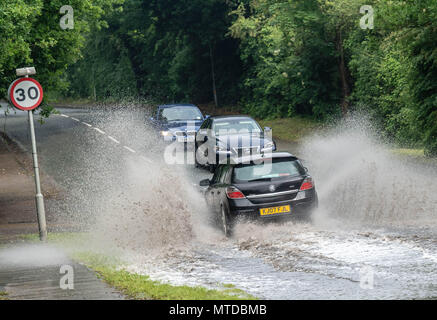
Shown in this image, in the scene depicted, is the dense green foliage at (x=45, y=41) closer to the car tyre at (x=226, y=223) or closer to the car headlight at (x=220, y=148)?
the car headlight at (x=220, y=148)

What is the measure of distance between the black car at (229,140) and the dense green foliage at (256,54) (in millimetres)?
4774

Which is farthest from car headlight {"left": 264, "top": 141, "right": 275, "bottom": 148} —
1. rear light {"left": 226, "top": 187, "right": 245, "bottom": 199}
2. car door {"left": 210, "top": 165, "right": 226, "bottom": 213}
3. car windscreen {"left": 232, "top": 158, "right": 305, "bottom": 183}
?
rear light {"left": 226, "top": 187, "right": 245, "bottom": 199}

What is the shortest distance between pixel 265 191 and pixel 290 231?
867 mm

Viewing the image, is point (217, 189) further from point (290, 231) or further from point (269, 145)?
point (269, 145)

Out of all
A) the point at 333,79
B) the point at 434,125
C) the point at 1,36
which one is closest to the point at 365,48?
the point at 333,79

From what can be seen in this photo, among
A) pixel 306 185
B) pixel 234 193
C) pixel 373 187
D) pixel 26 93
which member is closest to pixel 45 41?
pixel 26 93

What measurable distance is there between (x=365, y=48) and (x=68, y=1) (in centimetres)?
1397

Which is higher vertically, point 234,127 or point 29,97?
point 29,97

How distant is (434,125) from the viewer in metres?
21.6

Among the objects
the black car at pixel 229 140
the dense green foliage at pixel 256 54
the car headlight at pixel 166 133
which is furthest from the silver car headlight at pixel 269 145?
the car headlight at pixel 166 133

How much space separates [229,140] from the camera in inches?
875

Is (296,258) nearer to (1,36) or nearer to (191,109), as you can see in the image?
(1,36)

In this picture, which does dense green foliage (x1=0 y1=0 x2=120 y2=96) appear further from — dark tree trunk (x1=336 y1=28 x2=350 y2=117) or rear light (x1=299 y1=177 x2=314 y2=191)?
dark tree trunk (x1=336 y1=28 x2=350 y2=117)

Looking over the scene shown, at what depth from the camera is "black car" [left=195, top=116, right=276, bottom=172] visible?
21812 mm
